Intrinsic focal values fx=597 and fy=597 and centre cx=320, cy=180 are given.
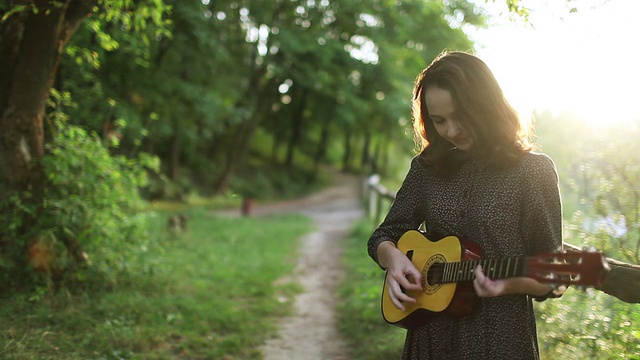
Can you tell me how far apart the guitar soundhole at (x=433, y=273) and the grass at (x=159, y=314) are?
117 inches

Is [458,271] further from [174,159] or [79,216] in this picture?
[174,159]

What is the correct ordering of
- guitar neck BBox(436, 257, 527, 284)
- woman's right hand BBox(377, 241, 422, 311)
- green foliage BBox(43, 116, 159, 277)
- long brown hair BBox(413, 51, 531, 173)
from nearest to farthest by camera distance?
guitar neck BBox(436, 257, 527, 284) → long brown hair BBox(413, 51, 531, 173) → woman's right hand BBox(377, 241, 422, 311) → green foliage BBox(43, 116, 159, 277)

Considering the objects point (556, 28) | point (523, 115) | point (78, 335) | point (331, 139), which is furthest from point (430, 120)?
point (331, 139)

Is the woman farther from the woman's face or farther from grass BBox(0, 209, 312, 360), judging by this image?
grass BBox(0, 209, 312, 360)

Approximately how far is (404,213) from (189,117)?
17.2m

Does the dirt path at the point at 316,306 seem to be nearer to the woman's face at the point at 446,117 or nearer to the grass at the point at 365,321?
the grass at the point at 365,321

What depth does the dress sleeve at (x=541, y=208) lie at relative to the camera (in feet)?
6.00

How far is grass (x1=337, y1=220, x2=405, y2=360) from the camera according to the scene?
189 inches

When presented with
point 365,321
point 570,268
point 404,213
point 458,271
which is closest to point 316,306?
point 365,321

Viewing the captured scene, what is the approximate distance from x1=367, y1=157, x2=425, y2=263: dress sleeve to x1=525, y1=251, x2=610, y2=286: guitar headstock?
61cm

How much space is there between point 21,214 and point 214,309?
1.97 metres

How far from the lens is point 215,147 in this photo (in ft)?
86.9

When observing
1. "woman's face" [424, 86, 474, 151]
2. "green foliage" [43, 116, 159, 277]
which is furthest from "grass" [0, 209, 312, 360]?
"woman's face" [424, 86, 474, 151]

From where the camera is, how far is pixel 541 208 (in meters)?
1.84
